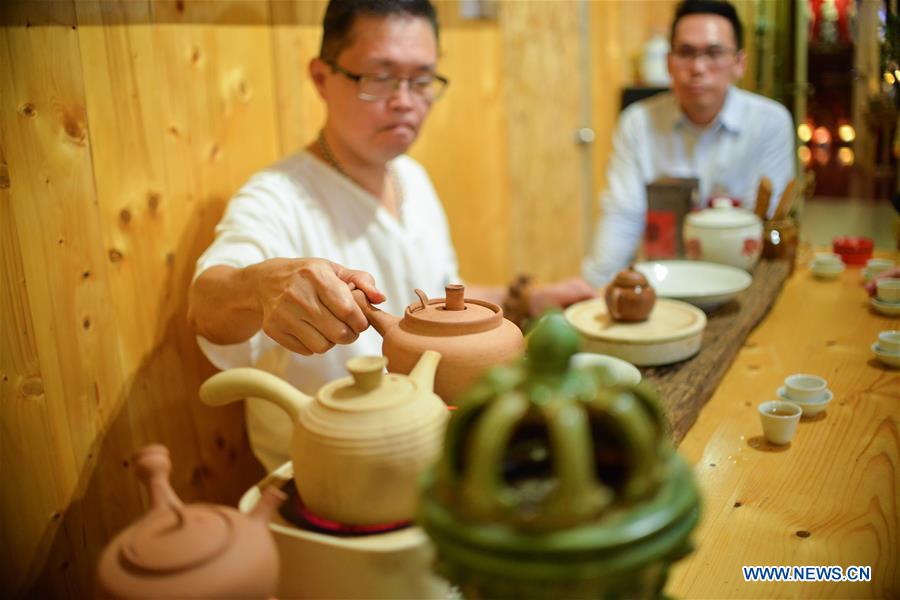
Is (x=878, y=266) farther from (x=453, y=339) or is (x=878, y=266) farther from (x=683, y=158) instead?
(x=453, y=339)

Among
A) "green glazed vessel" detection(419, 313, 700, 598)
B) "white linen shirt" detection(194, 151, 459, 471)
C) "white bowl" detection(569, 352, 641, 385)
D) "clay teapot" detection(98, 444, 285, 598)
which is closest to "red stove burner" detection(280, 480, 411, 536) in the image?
A: "clay teapot" detection(98, 444, 285, 598)

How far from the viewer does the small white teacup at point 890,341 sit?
6.55 feet

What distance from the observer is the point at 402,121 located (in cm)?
222

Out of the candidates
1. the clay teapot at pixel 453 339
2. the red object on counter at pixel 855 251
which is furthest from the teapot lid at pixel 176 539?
the red object on counter at pixel 855 251

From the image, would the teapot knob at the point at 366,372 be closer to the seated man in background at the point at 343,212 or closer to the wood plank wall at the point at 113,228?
the seated man in background at the point at 343,212

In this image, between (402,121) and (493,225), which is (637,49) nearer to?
(493,225)

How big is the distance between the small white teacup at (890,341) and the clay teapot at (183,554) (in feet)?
5.51

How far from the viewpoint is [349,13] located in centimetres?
218

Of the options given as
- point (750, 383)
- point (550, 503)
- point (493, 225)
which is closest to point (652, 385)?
point (750, 383)

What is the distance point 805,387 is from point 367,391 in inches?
46.2

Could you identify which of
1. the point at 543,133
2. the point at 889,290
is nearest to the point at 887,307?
the point at 889,290

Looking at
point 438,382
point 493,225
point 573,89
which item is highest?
point 573,89

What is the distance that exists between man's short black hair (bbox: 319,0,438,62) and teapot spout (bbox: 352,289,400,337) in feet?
3.35

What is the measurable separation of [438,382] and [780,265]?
6.50 ft
